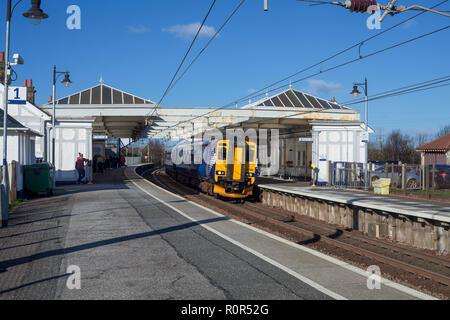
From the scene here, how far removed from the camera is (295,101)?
30.7 meters

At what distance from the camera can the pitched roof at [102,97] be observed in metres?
28.6

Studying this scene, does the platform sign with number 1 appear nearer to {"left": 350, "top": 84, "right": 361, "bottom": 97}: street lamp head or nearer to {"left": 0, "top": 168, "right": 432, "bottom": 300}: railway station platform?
{"left": 0, "top": 168, "right": 432, "bottom": 300}: railway station platform

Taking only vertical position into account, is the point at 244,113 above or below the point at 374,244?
above

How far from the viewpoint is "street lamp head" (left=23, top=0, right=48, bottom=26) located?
38.5ft

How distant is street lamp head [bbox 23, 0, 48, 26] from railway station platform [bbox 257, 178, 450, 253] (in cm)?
1028

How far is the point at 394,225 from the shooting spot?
13164 mm

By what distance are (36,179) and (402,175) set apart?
51.5ft

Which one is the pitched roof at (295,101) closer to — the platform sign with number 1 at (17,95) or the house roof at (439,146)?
the house roof at (439,146)

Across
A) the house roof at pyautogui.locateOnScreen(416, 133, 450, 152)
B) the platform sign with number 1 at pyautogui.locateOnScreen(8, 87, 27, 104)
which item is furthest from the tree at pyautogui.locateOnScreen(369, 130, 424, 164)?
the platform sign with number 1 at pyautogui.locateOnScreen(8, 87, 27, 104)

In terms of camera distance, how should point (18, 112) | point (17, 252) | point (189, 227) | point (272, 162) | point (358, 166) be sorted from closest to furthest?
point (17, 252), point (189, 227), point (358, 166), point (18, 112), point (272, 162)

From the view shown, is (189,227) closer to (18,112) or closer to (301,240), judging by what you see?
(301,240)

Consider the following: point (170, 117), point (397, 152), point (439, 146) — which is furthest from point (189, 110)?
point (397, 152)
